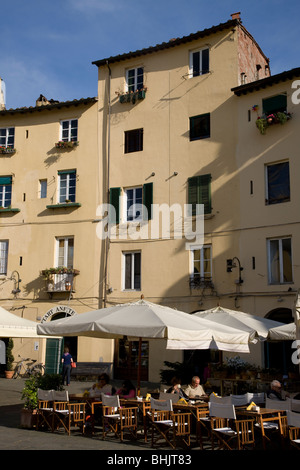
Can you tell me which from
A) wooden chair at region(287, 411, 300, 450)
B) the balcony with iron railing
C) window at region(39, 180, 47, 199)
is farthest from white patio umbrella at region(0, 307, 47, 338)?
window at region(39, 180, 47, 199)

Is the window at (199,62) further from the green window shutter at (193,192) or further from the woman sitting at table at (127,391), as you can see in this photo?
the woman sitting at table at (127,391)

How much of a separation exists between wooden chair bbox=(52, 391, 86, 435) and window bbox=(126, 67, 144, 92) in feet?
57.3

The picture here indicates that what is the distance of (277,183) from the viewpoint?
2125 centimetres

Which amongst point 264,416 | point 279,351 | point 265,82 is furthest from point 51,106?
point 264,416

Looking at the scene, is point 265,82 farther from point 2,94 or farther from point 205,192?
point 2,94

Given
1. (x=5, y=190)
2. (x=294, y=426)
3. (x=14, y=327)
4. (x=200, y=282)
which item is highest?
(x=5, y=190)

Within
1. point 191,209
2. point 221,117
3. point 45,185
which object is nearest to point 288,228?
point 191,209

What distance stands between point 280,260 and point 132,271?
678 centimetres

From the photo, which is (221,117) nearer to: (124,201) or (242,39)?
(242,39)

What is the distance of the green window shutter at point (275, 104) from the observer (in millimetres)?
21420

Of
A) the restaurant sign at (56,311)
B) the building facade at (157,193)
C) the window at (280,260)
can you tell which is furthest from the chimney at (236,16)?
the restaurant sign at (56,311)

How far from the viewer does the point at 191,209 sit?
75.5 ft

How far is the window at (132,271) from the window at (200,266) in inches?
106

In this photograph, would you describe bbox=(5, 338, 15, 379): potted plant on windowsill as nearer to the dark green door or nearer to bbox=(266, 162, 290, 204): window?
the dark green door
